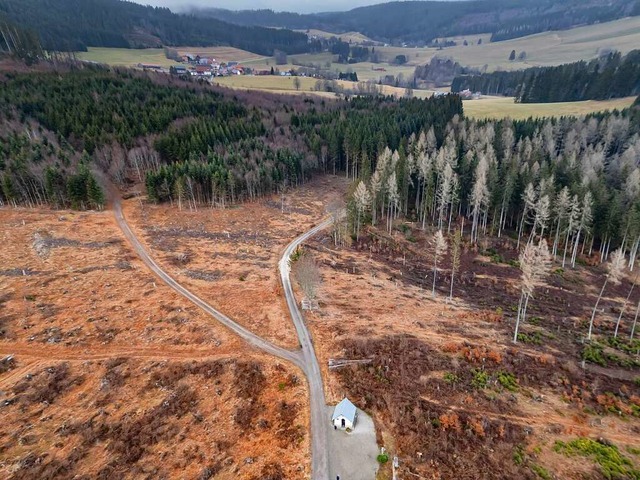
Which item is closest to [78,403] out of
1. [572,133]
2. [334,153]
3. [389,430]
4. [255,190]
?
[389,430]

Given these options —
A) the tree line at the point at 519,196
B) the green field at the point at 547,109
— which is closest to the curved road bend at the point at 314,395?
the tree line at the point at 519,196

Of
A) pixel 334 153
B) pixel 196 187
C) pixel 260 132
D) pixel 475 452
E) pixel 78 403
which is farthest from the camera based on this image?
pixel 260 132

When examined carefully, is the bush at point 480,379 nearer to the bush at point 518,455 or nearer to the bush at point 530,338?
the bush at point 518,455

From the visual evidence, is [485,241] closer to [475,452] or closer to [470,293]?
[470,293]

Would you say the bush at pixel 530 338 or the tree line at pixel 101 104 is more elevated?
the tree line at pixel 101 104

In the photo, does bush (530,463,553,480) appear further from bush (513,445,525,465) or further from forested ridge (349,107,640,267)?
forested ridge (349,107,640,267)

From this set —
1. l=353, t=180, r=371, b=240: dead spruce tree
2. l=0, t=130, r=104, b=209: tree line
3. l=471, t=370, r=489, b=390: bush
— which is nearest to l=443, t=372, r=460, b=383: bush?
l=471, t=370, r=489, b=390: bush

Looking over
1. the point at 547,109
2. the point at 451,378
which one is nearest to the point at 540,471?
the point at 451,378
